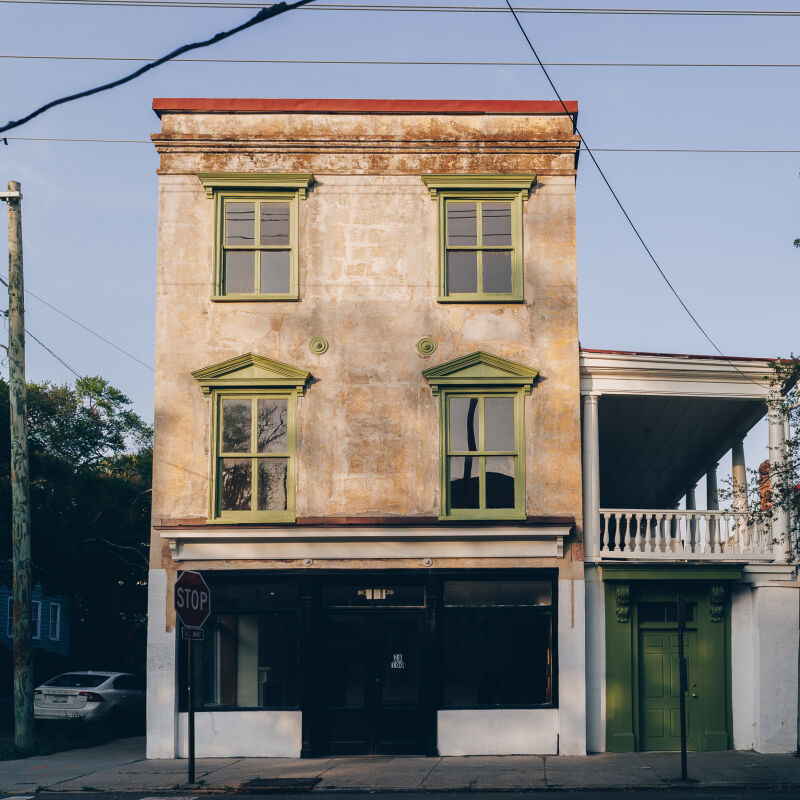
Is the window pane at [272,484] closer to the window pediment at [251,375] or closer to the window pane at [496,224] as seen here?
the window pediment at [251,375]

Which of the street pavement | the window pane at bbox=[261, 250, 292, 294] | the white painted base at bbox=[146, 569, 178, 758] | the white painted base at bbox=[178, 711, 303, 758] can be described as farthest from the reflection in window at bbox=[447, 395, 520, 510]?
the white painted base at bbox=[146, 569, 178, 758]

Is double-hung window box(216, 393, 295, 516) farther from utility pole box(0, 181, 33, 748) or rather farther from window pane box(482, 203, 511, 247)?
window pane box(482, 203, 511, 247)

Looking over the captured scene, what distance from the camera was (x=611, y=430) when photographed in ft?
72.3

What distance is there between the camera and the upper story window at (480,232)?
19.5 m

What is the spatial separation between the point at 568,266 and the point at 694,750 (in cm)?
871

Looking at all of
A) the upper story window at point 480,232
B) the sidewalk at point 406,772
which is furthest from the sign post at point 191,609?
the upper story window at point 480,232

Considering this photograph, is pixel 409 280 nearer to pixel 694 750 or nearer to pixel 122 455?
pixel 694 750

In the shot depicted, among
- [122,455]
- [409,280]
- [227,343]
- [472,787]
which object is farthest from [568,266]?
[122,455]

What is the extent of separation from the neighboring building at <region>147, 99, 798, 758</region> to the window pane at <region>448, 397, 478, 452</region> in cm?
4

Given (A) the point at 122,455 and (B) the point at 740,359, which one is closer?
(B) the point at 740,359

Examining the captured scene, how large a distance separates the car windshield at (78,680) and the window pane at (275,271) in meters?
9.28

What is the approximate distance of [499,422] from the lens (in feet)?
63.1

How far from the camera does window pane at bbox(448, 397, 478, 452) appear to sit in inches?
754

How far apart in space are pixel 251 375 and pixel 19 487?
4468mm
